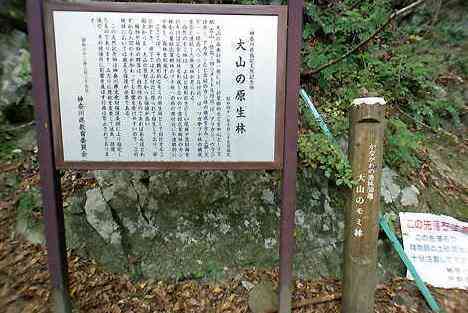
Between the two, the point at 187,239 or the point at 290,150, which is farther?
the point at 187,239

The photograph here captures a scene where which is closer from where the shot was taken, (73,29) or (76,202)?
(73,29)

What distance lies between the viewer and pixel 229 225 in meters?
3.70

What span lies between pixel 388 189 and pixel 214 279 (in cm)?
219

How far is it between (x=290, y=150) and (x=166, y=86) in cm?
106

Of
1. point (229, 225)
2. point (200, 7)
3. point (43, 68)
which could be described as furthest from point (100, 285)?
point (200, 7)

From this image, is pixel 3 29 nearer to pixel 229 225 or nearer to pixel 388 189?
pixel 229 225

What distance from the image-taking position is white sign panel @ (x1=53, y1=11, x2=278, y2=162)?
2.62m

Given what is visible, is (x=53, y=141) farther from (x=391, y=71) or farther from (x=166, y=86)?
(x=391, y=71)

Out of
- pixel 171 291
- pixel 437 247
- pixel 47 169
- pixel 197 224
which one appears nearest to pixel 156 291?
pixel 171 291

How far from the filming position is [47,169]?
2.74m

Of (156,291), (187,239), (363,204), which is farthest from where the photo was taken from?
(187,239)

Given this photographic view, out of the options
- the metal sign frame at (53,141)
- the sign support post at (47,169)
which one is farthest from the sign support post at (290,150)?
the sign support post at (47,169)

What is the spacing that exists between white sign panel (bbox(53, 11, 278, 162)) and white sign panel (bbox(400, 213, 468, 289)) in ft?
6.44

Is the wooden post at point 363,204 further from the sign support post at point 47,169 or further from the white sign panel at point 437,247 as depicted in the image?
the sign support post at point 47,169
